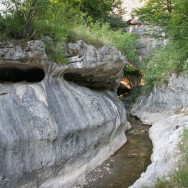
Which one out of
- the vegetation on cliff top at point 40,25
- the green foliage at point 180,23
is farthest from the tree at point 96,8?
the vegetation on cliff top at point 40,25

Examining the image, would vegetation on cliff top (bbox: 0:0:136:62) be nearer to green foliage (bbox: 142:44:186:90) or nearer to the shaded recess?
the shaded recess

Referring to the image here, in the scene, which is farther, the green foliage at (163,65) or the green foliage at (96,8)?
the green foliage at (96,8)

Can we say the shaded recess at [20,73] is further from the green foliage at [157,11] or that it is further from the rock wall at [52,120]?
the green foliage at [157,11]

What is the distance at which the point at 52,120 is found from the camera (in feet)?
39.1

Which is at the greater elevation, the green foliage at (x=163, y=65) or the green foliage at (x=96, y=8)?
the green foliage at (x=96, y=8)

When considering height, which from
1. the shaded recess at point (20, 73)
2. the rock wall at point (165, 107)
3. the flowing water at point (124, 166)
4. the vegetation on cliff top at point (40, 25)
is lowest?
the flowing water at point (124, 166)

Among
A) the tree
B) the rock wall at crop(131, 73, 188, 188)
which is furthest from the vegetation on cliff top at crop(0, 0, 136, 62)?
the tree

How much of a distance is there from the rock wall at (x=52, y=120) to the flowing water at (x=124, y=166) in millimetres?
423

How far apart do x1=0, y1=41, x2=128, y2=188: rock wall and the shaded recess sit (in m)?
0.05

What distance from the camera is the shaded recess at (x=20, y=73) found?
1282 cm

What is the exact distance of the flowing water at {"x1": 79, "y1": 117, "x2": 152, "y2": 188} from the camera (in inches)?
504

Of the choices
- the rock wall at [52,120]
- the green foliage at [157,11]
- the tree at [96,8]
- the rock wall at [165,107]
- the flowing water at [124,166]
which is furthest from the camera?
the green foliage at [157,11]

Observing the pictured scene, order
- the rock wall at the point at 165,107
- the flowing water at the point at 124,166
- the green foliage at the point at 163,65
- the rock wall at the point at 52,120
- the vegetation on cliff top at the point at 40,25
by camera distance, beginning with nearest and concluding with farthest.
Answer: the rock wall at the point at 52,120
the vegetation on cliff top at the point at 40,25
the flowing water at the point at 124,166
the rock wall at the point at 165,107
the green foliage at the point at 163,65

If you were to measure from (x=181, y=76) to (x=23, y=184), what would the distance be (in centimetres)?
1817
